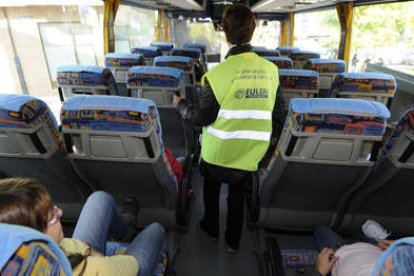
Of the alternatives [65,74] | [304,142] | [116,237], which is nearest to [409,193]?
[304,142]

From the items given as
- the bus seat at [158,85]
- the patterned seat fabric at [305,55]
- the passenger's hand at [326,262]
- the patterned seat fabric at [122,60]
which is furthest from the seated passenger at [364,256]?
the patterned seat fabric at [305,55]

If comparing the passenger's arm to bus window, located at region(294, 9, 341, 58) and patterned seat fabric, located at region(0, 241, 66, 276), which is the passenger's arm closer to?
patterned seat fabric, located at region(0, 241, 66, 276)

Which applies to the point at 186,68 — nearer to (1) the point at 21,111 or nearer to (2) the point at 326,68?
(2) the point at 326,68

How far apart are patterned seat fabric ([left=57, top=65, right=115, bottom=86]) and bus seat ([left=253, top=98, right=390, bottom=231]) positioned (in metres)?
2.03

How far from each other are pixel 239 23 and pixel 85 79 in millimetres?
1967

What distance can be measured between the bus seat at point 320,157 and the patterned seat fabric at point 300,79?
145cm

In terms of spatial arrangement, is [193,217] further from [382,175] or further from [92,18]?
[92,18]

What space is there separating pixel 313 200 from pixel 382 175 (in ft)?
1.68

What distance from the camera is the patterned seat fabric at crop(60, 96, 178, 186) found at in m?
1.45

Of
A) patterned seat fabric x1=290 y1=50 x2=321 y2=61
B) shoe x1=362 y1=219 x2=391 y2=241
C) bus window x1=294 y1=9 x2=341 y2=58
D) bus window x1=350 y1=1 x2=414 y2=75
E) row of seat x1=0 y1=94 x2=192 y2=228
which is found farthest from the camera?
bus window x1=294 y1=9 x2=341 y2=58

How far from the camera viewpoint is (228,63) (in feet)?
5.50

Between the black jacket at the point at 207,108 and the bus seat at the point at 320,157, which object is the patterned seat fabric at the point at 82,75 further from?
the bus seat at the point at 320,157

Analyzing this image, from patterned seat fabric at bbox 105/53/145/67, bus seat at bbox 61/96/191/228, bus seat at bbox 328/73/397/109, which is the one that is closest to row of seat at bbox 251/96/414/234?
bus seat at bbox 61/96/191/228

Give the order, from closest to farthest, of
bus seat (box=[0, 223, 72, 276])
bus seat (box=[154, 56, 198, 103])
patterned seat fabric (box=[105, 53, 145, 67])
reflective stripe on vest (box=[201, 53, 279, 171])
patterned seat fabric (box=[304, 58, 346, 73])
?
bus seat (box=[0, 223, 72, 276])
reflective stripe on vest (box=[201, 53, 279, 171])
bus seat (box=[154, 56, 198, 103])
patterned seat fabric (box=[304, 58, 346, 73])
patterned seat fabric (box=[105, 53, 145, 67])
